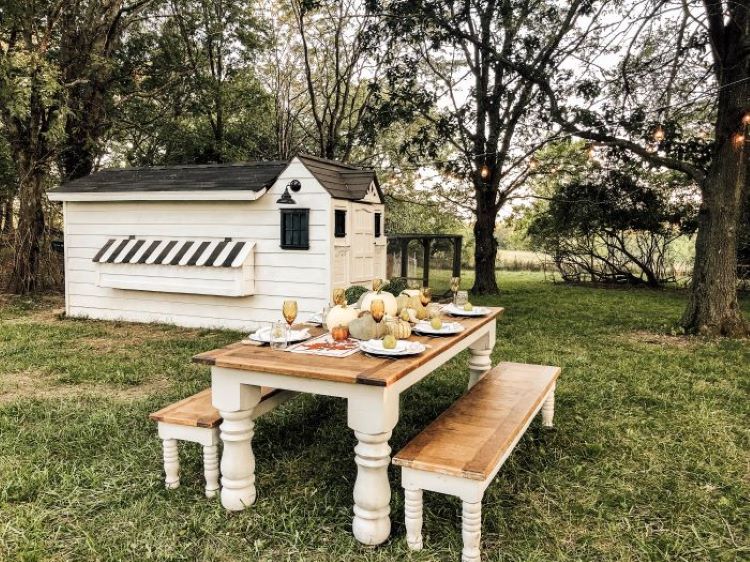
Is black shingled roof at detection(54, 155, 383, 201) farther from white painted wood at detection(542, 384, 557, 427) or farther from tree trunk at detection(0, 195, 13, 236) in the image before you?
tree trunk at detection(0, 195, 13, 236)

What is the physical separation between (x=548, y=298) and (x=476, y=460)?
10.8 m

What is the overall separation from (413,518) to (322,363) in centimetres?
83

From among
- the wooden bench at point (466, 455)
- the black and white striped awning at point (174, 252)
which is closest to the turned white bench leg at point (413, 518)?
the wooden bench at point (466, 455)

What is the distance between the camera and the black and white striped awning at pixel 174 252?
739cm

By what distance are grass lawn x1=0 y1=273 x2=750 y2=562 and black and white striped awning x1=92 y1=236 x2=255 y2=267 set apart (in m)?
1.80

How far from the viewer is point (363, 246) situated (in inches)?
309

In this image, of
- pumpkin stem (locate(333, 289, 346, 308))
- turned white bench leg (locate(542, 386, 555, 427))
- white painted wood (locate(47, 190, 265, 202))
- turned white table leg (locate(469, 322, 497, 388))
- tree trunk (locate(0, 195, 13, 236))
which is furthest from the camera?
tree trunk (locate(0, 195, 13, 236))

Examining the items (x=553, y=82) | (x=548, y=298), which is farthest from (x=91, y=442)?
(x=548, y=298)

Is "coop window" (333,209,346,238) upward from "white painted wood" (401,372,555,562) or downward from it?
upward

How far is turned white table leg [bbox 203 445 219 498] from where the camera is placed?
291 cm

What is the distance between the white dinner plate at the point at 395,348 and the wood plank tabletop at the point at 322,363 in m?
0.03

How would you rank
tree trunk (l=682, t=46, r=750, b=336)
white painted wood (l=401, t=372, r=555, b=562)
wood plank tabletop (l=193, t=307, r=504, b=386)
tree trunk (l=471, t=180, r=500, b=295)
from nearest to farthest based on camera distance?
white painted wood (l=401, t=372, r=555, b=562)
wood plank tabletop (l=193, t=307, r=504, b=386)
tree trunk (l=682, t=46, r=750, b=336)
tree trunk (l=471, t=180, r=500, b=295)

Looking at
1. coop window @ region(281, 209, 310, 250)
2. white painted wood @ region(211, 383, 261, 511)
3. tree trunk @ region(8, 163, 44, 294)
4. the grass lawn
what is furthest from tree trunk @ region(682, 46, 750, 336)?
tree trunk @ region(8, 163, 44, 294)

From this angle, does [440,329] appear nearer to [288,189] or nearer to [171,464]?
[171,464]
